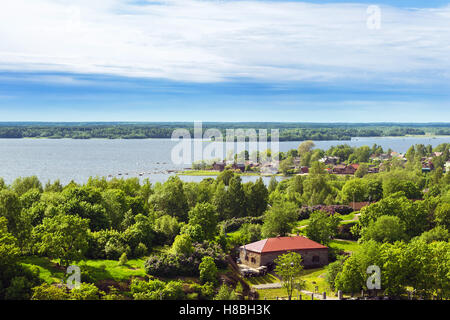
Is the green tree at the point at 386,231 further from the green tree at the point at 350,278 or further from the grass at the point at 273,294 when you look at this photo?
the grass at the point at 273,294

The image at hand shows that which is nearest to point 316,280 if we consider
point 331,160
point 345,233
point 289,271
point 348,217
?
point 289,271

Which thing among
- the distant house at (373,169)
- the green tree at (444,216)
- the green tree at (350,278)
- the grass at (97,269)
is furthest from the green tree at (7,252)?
the distant house at (373,169)

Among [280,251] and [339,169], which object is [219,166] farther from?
[280,251]

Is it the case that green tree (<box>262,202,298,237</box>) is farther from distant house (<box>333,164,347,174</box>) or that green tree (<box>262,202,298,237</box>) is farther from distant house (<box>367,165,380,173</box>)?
distant house (<box>367,165,380,173</box>)

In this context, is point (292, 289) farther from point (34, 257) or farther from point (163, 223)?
point (34, 257)

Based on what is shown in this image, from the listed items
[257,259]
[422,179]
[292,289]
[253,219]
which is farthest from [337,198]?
[292,289]

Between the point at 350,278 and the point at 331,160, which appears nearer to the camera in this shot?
the point at 350,278
